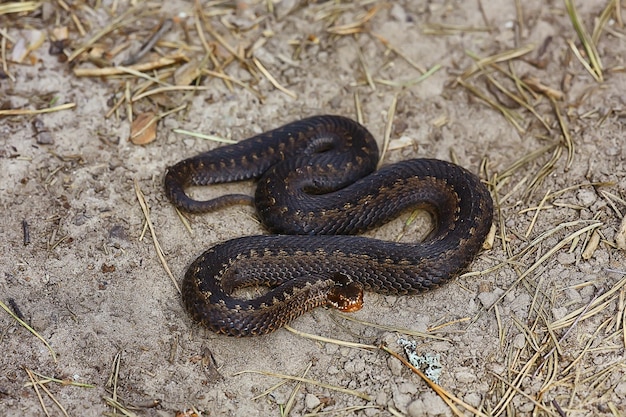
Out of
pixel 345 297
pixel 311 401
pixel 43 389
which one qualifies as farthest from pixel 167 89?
pixel 311 401

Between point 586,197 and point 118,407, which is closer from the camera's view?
point 118,407

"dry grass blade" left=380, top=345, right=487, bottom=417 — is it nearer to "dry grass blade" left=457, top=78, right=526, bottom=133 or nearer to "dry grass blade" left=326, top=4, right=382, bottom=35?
"dry grass blade" left=457, top=78, right=526, bottom=133

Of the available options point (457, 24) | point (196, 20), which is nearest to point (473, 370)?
point (457, 24)

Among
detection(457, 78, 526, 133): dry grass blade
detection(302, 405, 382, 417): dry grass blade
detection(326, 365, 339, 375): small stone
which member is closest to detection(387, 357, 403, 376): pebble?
detection(302, 405, 382, 417): dry grass blade

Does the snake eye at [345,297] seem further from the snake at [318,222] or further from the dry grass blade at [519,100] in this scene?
the dry grass blade at [519,100]

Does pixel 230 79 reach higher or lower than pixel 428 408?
higher

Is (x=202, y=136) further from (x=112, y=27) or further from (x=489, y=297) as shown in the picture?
(x=489, y=297)
